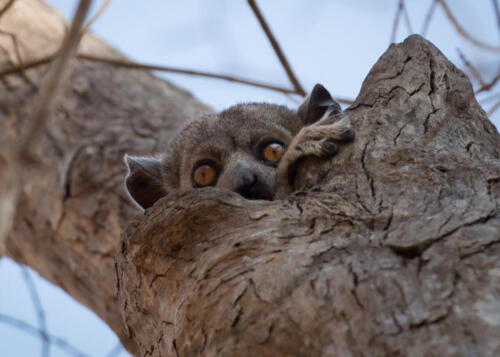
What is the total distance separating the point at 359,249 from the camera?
1841 mm

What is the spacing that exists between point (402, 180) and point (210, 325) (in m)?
0.85

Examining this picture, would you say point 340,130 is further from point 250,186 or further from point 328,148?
point 250,186

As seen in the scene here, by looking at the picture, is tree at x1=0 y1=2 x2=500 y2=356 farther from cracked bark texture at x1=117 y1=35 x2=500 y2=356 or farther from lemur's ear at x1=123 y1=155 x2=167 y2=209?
lemur's ear at x1=123 y1=155 x2=167 y2=209

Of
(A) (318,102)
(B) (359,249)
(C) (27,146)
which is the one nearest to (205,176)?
(A) (318,102)

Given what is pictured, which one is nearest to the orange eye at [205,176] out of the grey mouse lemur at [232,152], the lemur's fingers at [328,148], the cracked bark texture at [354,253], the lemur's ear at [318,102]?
the grey mouse lemur at [232,152]

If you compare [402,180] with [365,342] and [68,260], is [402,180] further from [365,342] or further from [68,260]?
[68,260]

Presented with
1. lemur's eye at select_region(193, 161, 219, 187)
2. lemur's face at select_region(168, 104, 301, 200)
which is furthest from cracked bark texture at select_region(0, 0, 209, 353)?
lemur's eye at select_region(193, 161, 219, 187)

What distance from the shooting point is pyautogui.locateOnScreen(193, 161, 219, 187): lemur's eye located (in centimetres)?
377

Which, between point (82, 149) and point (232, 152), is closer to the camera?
point (232, 152)

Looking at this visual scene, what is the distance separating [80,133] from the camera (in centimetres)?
451

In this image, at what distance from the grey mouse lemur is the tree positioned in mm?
643

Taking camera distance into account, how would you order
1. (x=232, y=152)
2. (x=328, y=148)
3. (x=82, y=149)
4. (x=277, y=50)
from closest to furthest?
(x=328, y=148) < (x=232, y=152) < (x=277, y=50) < (x=82, y=149)

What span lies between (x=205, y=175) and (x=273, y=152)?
0.45 m

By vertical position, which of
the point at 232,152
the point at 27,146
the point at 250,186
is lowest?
the point at 27,146
